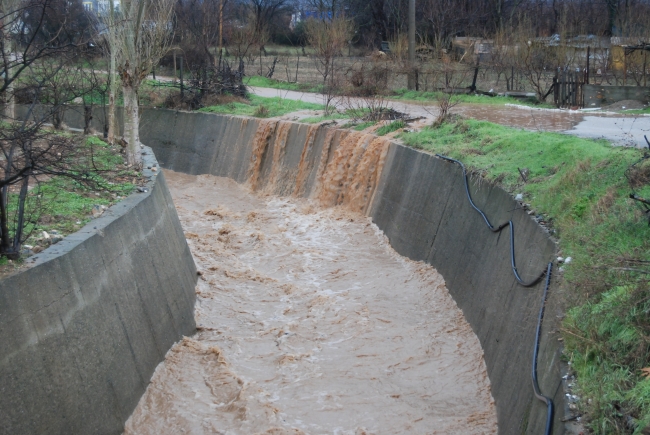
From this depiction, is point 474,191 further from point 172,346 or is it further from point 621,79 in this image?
point 621,79

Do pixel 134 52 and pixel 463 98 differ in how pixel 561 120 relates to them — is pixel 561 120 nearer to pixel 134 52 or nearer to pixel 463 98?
pixel 463 98

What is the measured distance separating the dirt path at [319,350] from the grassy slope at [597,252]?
6.35 ft

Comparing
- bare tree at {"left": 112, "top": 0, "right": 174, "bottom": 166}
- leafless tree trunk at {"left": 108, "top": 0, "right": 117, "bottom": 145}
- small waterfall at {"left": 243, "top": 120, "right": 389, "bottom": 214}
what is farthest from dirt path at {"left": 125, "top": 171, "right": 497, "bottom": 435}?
leafless tree trunk at {"left": 108, "top": 0, "right": 117, "bottom": 145}

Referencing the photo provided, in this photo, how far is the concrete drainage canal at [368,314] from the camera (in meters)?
7.86

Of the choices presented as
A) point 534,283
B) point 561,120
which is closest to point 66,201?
point 534,283

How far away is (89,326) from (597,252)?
201 inches

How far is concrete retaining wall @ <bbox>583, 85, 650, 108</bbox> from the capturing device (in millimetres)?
22312

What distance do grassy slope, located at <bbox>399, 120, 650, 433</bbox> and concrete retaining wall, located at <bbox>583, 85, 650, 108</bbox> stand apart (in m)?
11.6

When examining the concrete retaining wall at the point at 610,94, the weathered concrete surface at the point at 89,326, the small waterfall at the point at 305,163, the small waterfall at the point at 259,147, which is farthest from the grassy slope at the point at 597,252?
the concrete retaining wall at the point at 610,94

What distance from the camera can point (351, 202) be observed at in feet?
57.2

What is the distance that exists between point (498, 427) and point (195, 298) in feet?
18.7

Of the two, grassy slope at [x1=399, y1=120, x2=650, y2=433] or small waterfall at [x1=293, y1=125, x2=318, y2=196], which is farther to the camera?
small waterfall at [x1=293, y1=125, x2=318, y2=196]

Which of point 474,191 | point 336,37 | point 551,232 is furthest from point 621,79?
point 551,232

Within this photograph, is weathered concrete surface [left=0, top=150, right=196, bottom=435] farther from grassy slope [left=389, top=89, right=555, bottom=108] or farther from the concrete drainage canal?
grassy slope [left=389, top=89, right=555, bottom=108]
